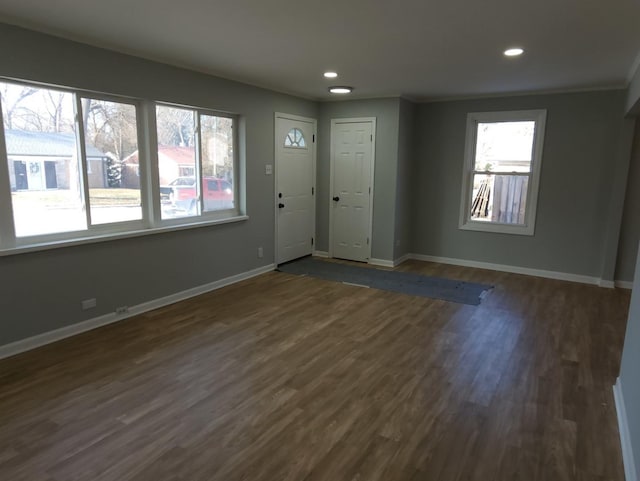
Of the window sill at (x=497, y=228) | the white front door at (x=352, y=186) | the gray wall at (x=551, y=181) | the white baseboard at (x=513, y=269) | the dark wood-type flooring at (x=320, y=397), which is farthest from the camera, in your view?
the white front door at (x=352, y=186)

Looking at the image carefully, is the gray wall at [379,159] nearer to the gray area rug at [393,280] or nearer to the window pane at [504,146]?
the gray area rug at [393,280]

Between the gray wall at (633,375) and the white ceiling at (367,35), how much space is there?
1767 millimetres

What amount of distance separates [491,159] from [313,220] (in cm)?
282

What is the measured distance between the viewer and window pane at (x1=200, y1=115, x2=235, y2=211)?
4.84 m

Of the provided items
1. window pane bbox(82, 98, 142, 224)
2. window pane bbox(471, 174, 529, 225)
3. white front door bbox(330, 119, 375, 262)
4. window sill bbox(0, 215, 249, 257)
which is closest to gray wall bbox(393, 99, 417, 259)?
white front door bbox(330, 119, 375, 262)

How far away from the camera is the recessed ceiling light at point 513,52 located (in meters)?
3.46

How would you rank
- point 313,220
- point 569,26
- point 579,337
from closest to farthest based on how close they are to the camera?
1. point 569,26
2. point 579,337
3. point 313,220

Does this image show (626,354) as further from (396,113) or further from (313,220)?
(313,220)

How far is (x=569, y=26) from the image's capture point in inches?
114

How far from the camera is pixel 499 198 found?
6000 millimetres

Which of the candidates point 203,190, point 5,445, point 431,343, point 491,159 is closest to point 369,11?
point 431,343

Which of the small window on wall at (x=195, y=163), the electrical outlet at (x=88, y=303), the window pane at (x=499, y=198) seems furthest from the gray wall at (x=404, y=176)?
the electrical outlet at (x=88, y=303)

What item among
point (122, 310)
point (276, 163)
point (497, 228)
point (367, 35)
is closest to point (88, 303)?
point (122, 310)

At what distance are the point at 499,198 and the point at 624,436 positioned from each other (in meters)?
4.19
